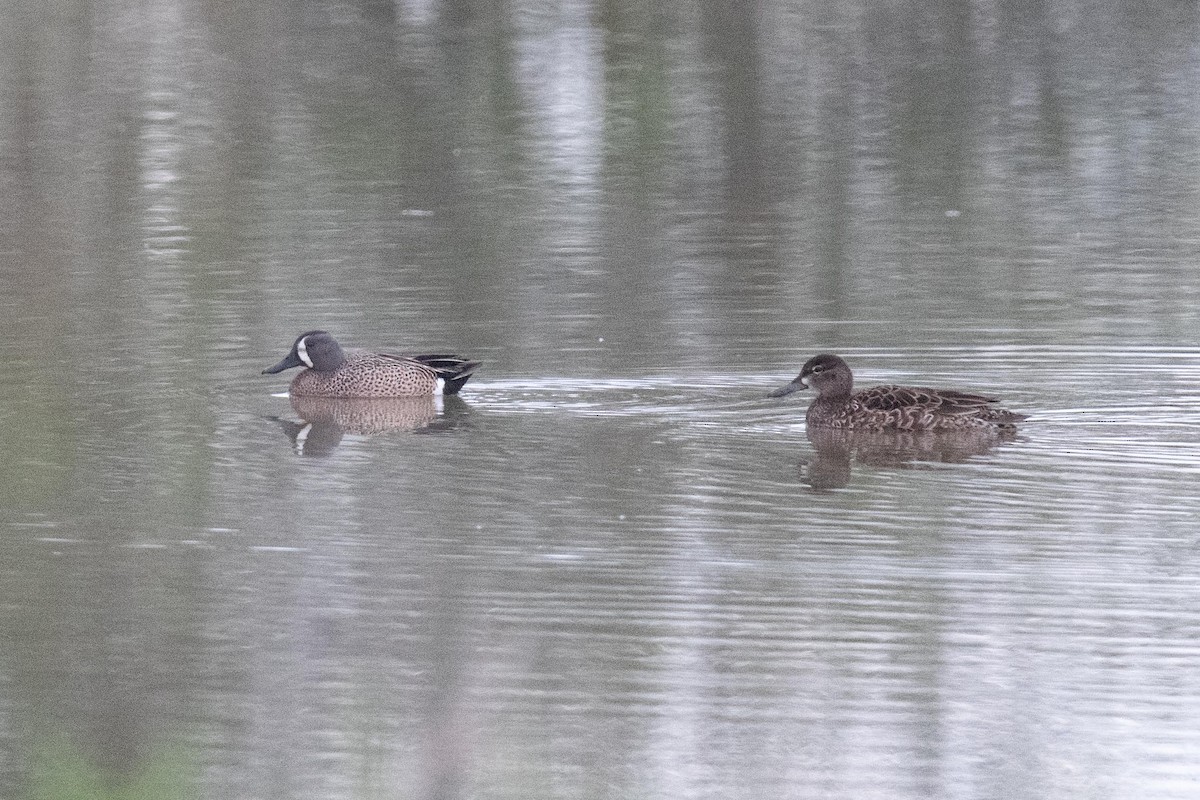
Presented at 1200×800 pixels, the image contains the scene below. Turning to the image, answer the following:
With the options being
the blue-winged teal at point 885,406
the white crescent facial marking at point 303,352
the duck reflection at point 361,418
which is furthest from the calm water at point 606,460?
the white crescent facial marking at point 303,352

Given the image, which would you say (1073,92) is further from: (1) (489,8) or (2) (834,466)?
(2) (834,466)

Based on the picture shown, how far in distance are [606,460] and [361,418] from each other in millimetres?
2316

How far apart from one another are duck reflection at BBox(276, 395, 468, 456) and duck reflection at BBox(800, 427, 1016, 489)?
1934mm

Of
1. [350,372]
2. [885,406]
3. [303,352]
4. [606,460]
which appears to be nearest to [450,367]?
[350,372]

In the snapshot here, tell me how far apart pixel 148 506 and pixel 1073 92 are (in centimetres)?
1761

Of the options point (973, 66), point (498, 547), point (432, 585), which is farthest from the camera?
point (973, 66)

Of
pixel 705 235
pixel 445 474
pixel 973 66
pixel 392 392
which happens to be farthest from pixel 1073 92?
pixel 445 474

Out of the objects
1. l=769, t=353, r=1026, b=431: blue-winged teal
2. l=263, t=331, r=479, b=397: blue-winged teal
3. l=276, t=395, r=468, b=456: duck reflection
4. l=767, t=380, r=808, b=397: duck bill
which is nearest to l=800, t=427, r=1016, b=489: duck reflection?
l=769, t=353, r=1026, b=431: blue-winged teal

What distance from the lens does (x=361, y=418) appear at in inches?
482

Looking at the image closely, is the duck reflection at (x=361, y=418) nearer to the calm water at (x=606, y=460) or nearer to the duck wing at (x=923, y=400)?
the calm water at (x=606, y=460)

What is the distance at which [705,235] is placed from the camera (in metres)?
17.5

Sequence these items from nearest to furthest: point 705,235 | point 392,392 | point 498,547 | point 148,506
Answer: point 498,547, point 148,506, point 392,392, point 705,235

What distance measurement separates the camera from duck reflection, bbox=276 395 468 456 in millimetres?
11461

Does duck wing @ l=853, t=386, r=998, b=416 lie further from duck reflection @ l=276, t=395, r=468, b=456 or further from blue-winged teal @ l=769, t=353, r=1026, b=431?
duck reflection @ l=276, t=395, r=468, b=456
